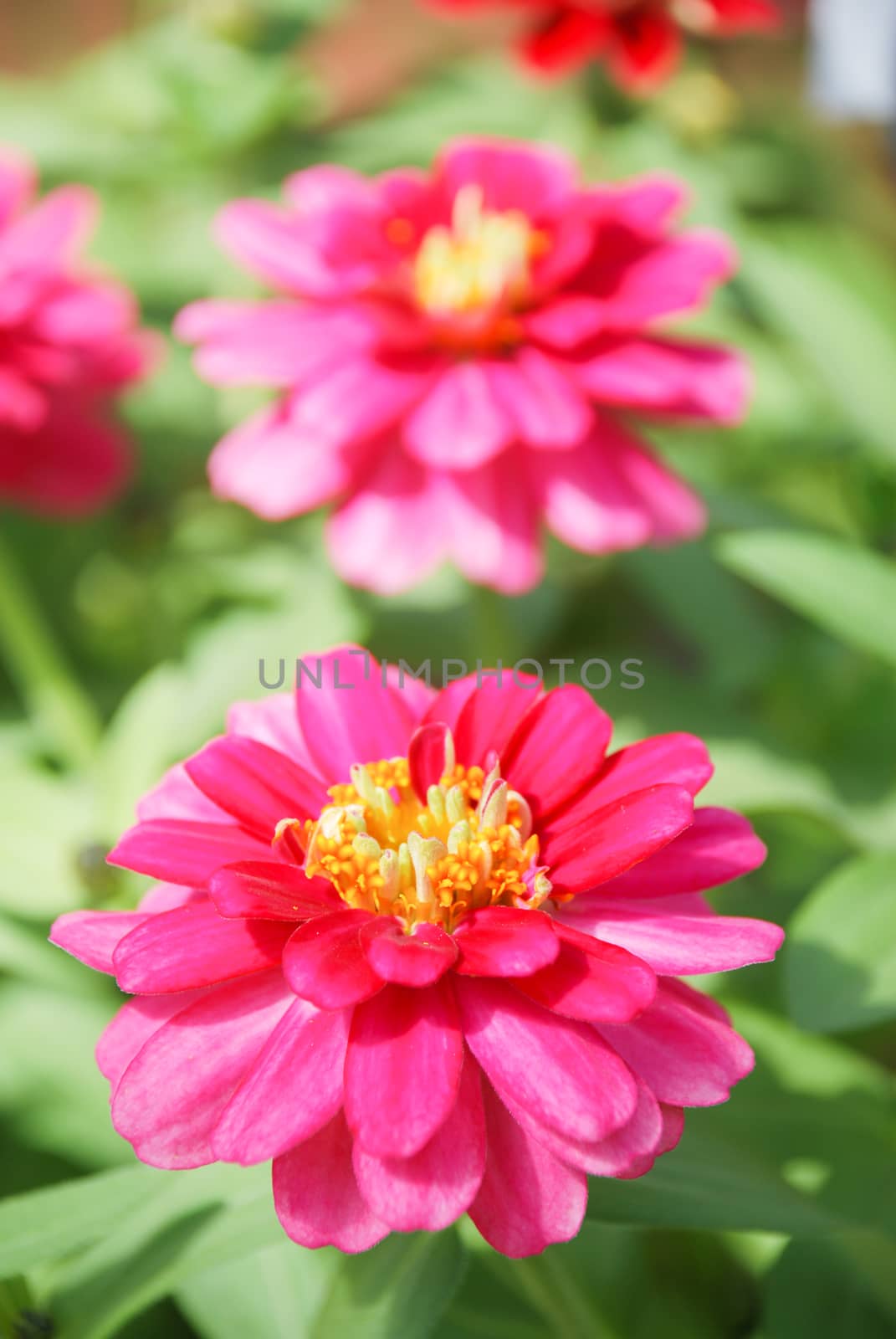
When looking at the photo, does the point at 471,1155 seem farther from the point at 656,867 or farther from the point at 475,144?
the point at 475,144

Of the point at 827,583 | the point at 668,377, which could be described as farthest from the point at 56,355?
the point at 827,583

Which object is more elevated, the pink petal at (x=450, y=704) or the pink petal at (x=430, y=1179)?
the pink petal at (x=450, y=704)

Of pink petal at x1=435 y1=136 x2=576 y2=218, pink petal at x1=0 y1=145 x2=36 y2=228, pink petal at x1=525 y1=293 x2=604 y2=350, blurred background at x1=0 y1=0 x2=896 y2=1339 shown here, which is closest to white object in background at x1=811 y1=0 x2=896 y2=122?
blurred background at x1=0 y1=0 x2=896 y2=1339

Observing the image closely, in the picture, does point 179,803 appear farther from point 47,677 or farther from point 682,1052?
point 47,677

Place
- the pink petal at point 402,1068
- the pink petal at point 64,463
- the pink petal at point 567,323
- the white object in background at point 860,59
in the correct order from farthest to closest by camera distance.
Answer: the white object in background at point 860,59 → the pink petal at point 64,463 → the pink petal at point 567,323 → the pink petal at point 402,1068

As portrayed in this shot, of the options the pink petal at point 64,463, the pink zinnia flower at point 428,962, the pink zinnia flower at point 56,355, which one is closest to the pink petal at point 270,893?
the pink zinnia flower at point 428,962

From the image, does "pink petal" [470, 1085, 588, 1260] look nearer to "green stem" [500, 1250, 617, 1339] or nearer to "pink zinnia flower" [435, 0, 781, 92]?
"green stem" [500, 1250, 617, 1339]

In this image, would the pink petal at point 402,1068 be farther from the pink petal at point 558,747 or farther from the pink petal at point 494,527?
the pink petal at point 494,527
